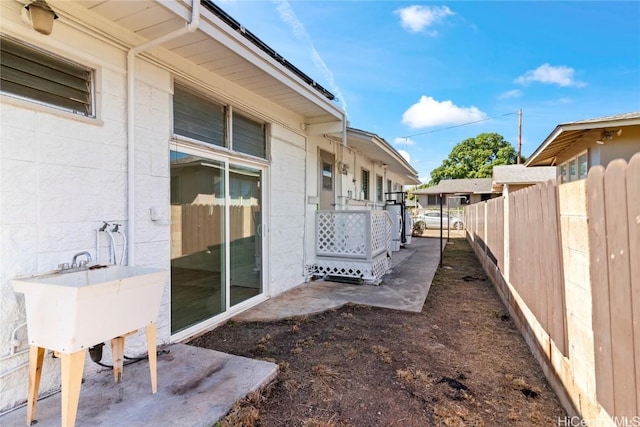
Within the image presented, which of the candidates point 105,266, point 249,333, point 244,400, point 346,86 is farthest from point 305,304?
point 346,86

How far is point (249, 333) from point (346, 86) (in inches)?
604

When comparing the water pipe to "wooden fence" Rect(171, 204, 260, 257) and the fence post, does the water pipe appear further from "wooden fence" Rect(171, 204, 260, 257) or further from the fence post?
the fence post

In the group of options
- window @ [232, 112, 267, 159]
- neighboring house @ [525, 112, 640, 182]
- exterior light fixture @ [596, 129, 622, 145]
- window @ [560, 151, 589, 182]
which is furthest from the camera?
window @ [560, 151, 589, 182]

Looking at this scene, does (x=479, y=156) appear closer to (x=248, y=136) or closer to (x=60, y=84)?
(x=248, y=136)

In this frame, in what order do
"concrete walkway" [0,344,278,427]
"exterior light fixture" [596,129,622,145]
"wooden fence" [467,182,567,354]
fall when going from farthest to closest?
"exterior light fixture" [596,129,622,145], "wooden fence" [467,182,567,354], "concrete walkway" [0,344,278,427]

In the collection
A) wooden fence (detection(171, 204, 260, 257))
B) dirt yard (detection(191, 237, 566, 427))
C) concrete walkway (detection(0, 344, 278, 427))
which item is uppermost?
wooden fence (detection(171, 204, 260, 257))

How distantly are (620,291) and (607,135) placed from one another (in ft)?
22.7

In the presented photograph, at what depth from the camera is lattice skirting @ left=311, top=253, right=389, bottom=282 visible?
20.7 feet

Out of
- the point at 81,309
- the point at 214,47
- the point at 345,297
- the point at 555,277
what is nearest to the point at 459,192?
the point at 345,297

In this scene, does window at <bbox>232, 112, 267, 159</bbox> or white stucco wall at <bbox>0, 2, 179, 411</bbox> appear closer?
white stucco wall at <bbox>0, 2, 179, 411</bbox>

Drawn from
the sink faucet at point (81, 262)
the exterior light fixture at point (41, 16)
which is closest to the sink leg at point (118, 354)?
the sink faucet at point (81, 262)

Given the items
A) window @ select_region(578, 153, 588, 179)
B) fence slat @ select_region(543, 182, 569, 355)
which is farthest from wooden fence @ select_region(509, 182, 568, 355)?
window @ select_region(578, 153, 588, 179)

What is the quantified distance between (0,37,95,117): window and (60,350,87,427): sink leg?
187 cm

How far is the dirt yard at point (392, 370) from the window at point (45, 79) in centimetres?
267
